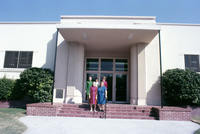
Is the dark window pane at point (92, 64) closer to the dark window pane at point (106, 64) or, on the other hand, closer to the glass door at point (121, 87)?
the dark window pane at point (106, 64)

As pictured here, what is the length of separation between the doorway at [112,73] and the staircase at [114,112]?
10.0ft

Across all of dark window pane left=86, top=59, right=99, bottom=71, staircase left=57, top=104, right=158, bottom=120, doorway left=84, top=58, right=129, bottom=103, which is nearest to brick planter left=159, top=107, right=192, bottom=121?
staircase left=57, top=104, right=158, bottom=120

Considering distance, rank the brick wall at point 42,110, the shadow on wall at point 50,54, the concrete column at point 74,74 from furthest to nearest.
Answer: the shadow on wall at point 50,54, the concrete column at point 74,74, the brick wall at point 42,110

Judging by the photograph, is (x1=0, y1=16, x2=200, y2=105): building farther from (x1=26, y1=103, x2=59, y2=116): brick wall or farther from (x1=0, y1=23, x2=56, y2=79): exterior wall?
(x1=26, y1=103, x2=59, y2=116): brick wall

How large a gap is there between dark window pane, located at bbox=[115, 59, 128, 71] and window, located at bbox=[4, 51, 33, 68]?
6.31 meters

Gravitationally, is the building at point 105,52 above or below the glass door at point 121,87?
above

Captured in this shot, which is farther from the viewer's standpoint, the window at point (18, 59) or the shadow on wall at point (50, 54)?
the window at point (18, 59)

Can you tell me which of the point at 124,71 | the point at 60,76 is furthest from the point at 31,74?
the point at 124,71

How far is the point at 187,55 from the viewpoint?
9641mm

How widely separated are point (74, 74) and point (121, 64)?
3713mm

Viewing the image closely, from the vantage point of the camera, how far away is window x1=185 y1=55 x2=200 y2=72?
9.48m

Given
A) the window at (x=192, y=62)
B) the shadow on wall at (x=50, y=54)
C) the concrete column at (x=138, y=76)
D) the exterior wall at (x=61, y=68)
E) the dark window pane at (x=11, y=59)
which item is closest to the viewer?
the concrete column at (x=138, y=76)

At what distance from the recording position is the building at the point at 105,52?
27.0 ft

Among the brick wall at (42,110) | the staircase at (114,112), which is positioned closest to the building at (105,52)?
the staircase at (114,112)
